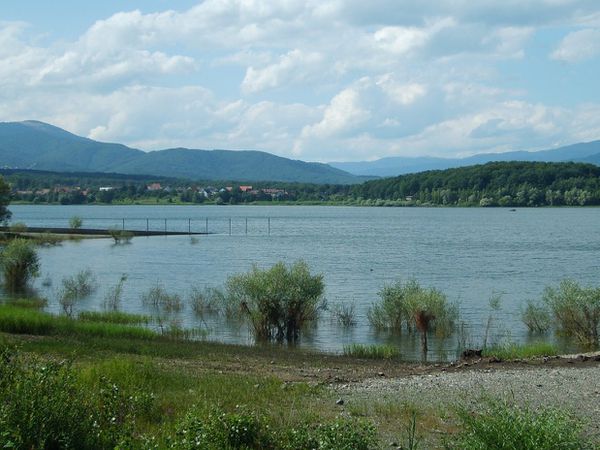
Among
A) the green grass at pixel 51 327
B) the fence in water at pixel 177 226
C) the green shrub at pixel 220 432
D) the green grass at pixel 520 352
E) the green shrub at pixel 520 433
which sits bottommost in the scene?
the fence in water at pixel 177 226

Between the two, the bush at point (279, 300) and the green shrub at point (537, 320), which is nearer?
the bush at point (279, 300)

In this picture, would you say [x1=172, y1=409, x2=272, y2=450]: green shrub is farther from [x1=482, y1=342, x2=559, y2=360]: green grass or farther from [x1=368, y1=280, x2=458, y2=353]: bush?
[x1=368, y1=280, x2=458, y2=353]: bush

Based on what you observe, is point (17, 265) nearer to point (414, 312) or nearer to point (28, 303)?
point (28, 303)

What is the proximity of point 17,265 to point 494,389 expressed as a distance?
123 feet

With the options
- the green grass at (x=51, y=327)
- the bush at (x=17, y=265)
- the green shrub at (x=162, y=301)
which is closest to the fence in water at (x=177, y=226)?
the bush at (x=17, y=265)

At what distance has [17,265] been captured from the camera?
156 feet

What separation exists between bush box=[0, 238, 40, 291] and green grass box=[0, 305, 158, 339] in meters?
22.5

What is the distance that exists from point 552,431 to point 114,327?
20043 mm

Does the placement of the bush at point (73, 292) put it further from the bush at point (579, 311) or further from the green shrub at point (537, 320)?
the bush at point (579, 311)

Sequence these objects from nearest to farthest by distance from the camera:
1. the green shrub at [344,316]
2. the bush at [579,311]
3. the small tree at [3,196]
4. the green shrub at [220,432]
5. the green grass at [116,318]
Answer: the green shrub at [220,432], the bush at [579,311], the green grass at [116,318], the green shrub at [344,316], the small tree at [3,196]

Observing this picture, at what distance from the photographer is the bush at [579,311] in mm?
28828

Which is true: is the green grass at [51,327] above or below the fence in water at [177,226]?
above

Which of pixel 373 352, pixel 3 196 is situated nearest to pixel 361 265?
pixel 373 352

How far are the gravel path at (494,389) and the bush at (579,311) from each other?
9.32 m
